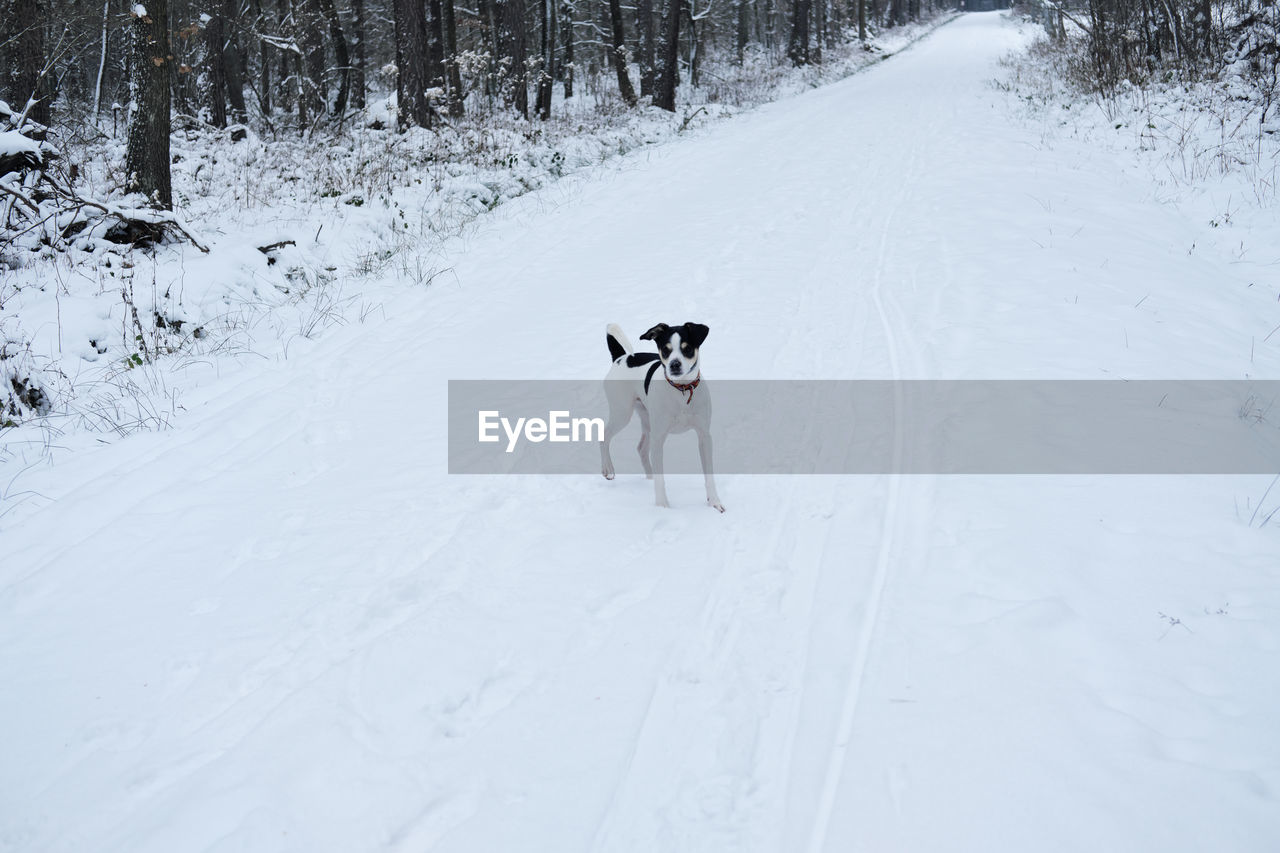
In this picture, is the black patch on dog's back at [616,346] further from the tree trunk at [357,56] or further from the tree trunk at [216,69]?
the tree trunk at [357,56]

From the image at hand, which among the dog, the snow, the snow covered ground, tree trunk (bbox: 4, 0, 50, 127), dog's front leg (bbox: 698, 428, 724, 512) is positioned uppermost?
tree trunk (bbox: 4, 0, 50, 127)

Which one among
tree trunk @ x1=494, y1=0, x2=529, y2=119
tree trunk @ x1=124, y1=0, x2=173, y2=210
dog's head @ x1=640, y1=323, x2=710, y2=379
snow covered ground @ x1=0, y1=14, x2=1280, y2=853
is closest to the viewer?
snow covered ground @ x1=0, y1=14, x2=1280, y2=853

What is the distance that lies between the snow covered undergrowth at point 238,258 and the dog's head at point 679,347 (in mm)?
3902

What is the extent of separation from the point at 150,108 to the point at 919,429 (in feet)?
29.8

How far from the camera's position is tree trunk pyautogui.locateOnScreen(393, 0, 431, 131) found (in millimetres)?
13367

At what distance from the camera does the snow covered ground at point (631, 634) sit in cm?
247

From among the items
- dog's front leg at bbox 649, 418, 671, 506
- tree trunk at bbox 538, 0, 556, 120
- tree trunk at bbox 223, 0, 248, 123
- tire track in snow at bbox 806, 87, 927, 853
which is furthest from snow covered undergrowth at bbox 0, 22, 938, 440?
tire track in snow at bbox 806, 87, 927, 853

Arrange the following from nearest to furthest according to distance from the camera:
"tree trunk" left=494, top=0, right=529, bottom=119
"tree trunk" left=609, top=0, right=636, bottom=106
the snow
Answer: the snow
"tree trunk" left=494, top=0, right=529, bottom=119
"tree trunk" left=609, top=0, right=636, bottom=106

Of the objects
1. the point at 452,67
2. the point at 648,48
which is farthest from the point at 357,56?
the point at 648,48

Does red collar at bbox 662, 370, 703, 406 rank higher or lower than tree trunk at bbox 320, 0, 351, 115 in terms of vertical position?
lower

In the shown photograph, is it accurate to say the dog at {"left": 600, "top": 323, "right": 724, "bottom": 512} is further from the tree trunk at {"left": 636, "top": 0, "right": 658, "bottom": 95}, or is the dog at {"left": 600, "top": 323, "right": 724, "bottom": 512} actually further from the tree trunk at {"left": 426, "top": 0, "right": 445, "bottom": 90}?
the tree trunk at {"left": 636, "top": 0, "right": 658, "bottom": 95}

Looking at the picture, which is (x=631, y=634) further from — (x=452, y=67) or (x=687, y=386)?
(x=452, y=67)

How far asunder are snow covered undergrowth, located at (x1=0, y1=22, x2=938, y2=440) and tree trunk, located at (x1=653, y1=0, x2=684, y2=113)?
5.11 meters
